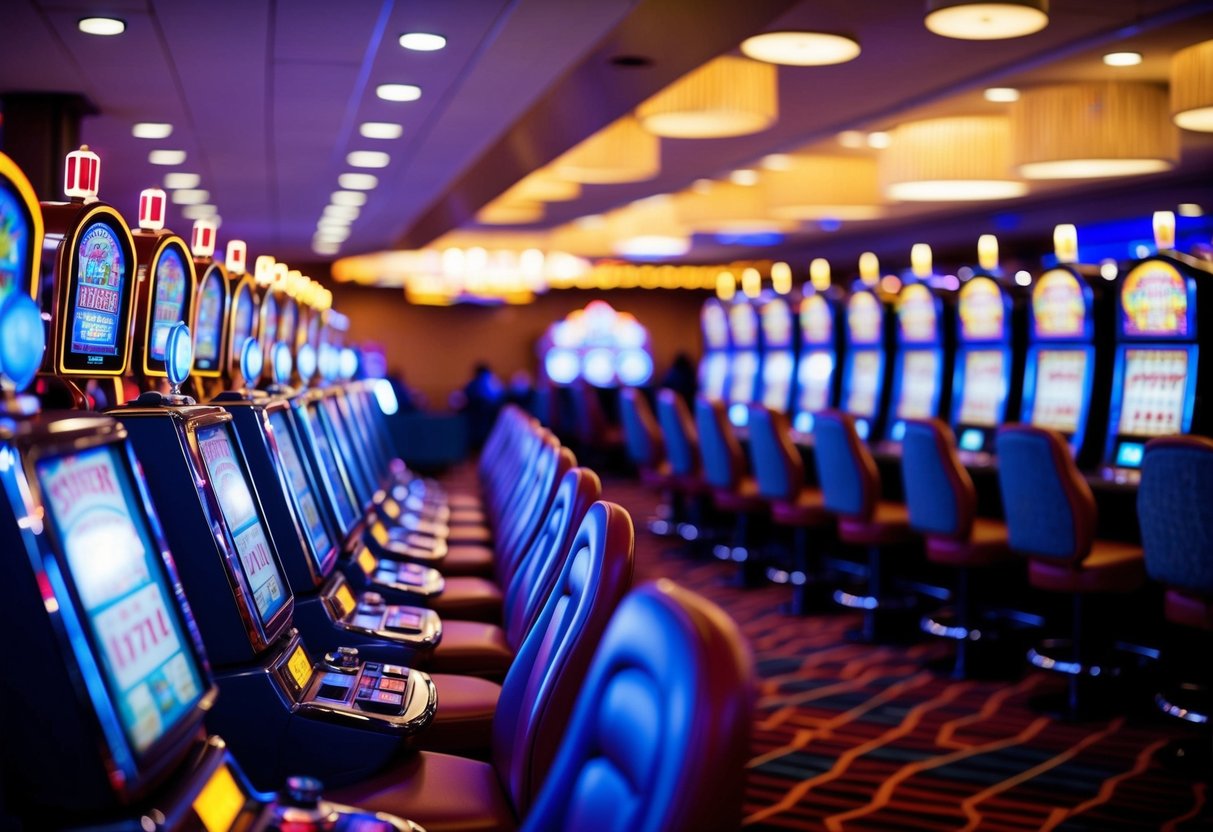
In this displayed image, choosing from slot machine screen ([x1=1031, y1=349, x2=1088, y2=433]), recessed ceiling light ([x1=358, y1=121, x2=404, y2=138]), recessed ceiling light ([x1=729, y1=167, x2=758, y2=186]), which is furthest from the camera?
recessed ceiling light ([x1=729, y1=167, x2=758, y2=186])

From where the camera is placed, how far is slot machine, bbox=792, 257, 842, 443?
340 inches

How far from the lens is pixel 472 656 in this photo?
313 cm

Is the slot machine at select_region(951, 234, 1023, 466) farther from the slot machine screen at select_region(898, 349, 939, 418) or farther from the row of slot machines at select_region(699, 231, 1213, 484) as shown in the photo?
the slot machine screen at select_region(898, 349, 939, 418)

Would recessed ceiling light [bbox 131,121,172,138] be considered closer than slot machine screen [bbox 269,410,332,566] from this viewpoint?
No

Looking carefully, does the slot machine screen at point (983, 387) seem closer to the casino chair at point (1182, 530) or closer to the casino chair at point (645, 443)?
the casino chair at point (645, 443)

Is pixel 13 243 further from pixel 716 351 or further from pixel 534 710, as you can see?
pixel 716 351

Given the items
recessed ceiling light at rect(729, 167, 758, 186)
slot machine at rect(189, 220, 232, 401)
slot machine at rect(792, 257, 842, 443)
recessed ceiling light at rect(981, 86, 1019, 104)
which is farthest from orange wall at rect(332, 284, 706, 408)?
slot machine at rect(189, 220, 232, 401)

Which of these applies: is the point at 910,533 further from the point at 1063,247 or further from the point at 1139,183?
the point at 1139,183

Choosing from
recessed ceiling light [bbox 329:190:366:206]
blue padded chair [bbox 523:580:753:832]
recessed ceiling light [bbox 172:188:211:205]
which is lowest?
blue padded chair [bbox 523:580:753:832]

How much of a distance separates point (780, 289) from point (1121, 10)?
189 inches

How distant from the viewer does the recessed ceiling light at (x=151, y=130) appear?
694 centimetres

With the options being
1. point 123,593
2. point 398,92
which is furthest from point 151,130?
point 123,593

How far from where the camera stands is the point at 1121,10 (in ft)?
18.2

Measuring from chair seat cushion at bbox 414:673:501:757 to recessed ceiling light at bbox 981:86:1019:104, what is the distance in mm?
6148
